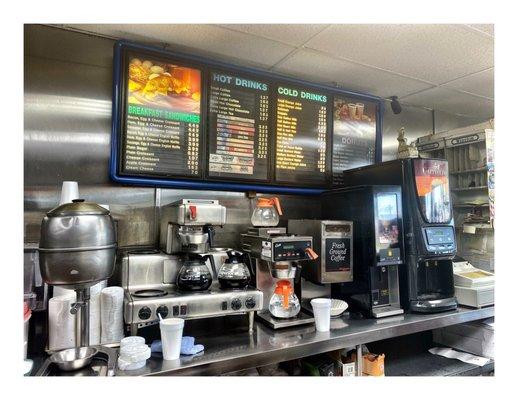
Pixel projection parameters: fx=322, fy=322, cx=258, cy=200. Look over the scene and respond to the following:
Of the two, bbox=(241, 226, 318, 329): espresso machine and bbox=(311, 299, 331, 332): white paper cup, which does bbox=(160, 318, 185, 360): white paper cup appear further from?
bbox=(311, 299, 331, 332): white paper cup

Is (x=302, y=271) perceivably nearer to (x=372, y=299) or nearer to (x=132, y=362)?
(x=372, y=299)

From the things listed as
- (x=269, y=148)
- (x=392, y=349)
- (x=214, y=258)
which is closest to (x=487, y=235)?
(x=392, y=349)

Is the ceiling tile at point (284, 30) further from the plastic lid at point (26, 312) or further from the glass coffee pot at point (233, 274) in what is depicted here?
the plastic lid at point (26, 312)

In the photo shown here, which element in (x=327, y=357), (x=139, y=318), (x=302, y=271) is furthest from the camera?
(x=302, y=271)

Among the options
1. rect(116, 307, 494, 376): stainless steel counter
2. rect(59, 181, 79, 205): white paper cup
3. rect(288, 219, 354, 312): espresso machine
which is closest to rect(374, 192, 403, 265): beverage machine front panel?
rect(288, 219, 354, 312): espresso machine

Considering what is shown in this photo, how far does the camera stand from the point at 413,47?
2230 millimetres

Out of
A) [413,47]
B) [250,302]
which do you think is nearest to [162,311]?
[250,302]

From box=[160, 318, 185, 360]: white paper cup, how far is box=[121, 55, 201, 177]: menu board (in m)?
1.08

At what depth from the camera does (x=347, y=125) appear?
2891 mm

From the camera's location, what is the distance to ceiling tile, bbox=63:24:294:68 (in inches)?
81.0

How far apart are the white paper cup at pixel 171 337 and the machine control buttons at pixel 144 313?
4.1 inches

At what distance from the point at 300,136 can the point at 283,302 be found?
1.36 meters

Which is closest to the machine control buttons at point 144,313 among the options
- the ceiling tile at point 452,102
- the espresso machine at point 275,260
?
the espresso machine at point 275,260
